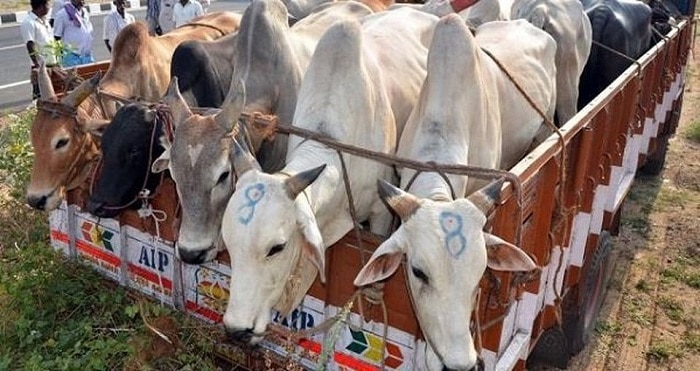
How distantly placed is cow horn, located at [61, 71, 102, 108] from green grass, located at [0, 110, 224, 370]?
799 millimetres

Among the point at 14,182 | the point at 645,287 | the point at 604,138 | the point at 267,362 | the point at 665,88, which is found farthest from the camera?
the point at 665,88

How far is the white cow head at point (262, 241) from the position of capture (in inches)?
94.3

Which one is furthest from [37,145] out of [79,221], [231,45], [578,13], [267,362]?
[578,13]

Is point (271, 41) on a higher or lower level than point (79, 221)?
higher

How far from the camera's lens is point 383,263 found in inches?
94.7

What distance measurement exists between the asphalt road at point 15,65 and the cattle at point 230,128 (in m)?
6.18

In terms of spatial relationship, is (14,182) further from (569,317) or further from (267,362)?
(569,317)

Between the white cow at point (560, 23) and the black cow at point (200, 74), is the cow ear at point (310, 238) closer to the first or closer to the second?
the black cow at point (200, 74)

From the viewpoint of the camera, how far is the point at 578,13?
534cm

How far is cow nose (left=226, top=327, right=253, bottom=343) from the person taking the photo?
242cm

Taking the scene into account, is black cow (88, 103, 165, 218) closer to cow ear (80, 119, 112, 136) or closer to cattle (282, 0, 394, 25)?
cow ear (80, 119, 112, 136)

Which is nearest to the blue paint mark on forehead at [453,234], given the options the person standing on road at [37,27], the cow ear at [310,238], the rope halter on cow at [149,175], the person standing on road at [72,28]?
the cow ear at [310,238]

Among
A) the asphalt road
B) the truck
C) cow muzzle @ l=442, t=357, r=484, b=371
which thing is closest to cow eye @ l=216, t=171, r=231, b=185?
the truck

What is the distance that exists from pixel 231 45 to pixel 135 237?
1468 mm
